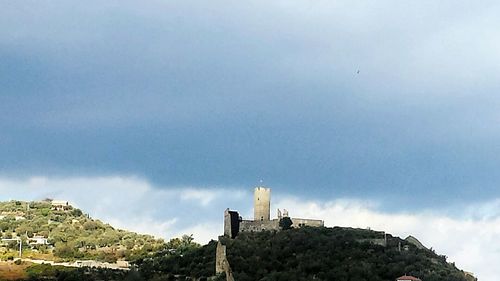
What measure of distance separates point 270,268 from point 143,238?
144 feet

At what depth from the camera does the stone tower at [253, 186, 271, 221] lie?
7381cm

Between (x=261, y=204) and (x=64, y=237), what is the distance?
2911 cm

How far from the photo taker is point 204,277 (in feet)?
186

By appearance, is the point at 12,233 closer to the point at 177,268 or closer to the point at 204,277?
the point at 177,268

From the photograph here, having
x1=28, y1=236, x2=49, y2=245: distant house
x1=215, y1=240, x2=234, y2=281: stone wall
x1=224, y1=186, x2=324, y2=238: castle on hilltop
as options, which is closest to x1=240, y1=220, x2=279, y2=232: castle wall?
x1=224, y1=186, x2=324, y2=238: castle on hilltop

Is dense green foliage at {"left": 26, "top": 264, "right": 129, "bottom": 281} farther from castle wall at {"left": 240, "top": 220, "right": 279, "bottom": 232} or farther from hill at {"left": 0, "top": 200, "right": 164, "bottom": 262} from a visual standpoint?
castle wall at {"left": 240, "top": 220, "right": 279, "bottom": 232}

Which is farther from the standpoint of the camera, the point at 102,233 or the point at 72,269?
the point at 102,233

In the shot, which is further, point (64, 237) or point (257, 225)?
point (64, 237)

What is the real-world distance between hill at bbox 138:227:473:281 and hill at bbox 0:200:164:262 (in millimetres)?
11894

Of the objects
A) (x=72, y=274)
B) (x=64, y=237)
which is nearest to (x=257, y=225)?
(x=72, y=274)

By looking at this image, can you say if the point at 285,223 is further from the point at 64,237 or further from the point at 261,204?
the point at 64,237

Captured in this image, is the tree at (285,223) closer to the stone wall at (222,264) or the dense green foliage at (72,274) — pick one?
the stone wall at (222,264)

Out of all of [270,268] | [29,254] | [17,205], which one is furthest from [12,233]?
[270,268]

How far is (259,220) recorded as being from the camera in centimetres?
7294
